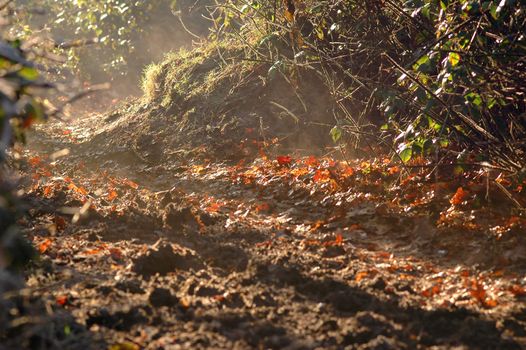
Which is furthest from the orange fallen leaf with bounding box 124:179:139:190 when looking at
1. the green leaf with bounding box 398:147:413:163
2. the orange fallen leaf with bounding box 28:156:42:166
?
the green leaf with bounding box 398:147:413:163

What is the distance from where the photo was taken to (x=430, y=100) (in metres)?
5.16

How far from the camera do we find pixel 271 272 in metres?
4.23

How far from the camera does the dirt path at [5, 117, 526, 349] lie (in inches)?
131

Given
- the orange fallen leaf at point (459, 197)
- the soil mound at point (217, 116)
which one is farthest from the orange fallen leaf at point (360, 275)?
the soil mound at point (217, 116)

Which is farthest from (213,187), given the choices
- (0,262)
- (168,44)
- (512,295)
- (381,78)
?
(168,44)

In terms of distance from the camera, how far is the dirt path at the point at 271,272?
334 cm

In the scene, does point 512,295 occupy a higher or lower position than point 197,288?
higher

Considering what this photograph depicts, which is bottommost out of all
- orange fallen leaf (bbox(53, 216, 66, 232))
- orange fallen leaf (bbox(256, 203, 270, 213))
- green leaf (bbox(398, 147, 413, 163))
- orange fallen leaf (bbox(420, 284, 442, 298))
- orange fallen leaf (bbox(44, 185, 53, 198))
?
orange fallen leaf (bbox(420, 284, 442, 298))

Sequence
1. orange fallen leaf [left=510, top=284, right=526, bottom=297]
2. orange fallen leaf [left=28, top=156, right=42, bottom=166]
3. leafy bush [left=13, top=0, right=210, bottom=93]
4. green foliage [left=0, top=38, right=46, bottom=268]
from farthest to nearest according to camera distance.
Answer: leafy bush [left=13, top=0, right=210, bottom=93]
orange fallen leaf [left=28, top=156, right=42, bottom=166]
orange fallen leaf [left=510, top=284, right=526, bottom=297]
green foliage [left=0, top=38, right=46, bottom=268]

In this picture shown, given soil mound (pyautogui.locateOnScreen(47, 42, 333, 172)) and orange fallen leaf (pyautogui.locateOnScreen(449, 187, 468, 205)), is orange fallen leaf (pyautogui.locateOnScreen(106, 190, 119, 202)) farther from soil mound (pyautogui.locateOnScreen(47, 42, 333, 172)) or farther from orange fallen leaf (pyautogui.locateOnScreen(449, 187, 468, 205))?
orange fallen leaf (pyautogui.locateOnScreen(449, 187, 468, 205))

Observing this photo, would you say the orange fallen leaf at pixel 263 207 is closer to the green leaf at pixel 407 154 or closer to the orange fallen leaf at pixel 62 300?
the green leaf at pixel 407 154

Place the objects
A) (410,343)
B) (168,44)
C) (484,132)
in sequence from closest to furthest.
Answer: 1. (410,343)
2. (484,132)
3. (168,44)

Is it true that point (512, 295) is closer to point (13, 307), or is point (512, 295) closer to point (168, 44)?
point (13, 307)

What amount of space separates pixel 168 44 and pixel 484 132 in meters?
12.6
